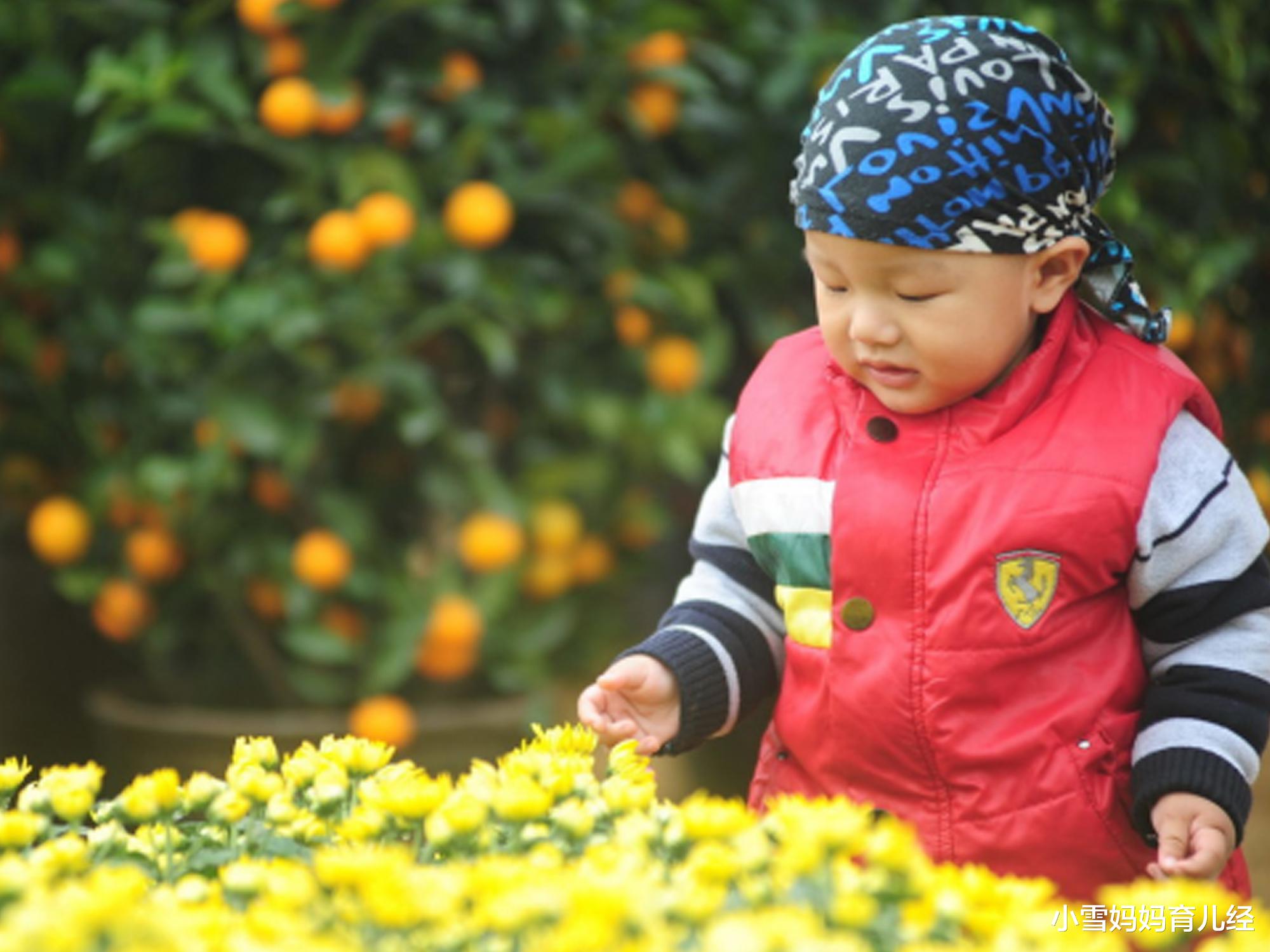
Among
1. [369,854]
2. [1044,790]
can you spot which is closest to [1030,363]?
[1044,790]

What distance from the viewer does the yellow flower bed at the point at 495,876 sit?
0.93m

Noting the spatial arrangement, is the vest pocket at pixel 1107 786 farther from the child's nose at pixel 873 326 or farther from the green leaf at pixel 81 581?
the green leaf at pixel 81 581

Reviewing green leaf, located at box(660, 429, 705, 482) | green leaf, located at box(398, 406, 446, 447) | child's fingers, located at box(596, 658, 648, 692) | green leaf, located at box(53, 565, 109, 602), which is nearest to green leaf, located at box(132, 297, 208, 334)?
green leaf, located at box(398, 406, 446, 447)

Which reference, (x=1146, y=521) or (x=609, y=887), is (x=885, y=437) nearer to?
(x=1146, y=521)

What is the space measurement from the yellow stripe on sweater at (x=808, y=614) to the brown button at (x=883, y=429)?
0.48 ft

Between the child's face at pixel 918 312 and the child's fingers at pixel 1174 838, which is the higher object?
the child's face at pixel 918 312

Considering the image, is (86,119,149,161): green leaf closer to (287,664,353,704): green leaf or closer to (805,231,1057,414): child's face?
(287,664,353,704): green leaf

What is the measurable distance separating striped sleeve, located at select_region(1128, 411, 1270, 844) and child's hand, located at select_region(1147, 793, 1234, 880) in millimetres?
15

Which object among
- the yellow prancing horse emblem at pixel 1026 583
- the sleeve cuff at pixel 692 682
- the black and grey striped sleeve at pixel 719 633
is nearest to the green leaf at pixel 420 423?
the black and grey striped sleeve at pixel 719 633

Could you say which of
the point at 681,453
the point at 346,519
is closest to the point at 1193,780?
the point at 681,453

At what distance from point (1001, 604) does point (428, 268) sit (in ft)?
5.03

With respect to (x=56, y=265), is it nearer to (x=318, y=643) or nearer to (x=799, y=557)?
(x=318, y=643)

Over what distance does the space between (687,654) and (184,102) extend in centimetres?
157

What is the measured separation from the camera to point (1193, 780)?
1.44 m
